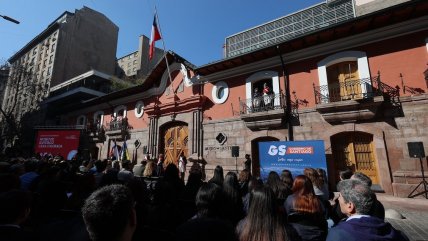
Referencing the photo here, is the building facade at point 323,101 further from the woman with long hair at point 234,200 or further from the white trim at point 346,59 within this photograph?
the woman with long hair at point 234,200

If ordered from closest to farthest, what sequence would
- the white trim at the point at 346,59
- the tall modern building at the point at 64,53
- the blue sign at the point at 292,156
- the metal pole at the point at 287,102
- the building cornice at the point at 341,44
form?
the blue sign at the point at 292,156 < the building cornice at the point at 341,44 < the white trim at the point at 346,59 < the metal pole at the point at 287,102 < the tall modern building at the point at 64,53

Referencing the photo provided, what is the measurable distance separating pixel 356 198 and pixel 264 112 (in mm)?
8862

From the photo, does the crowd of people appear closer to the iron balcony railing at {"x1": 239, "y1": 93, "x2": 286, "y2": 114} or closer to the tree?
the iron balcony railing at {"x1": 239, "y1": 93, "x2": 286, "y2": 114}

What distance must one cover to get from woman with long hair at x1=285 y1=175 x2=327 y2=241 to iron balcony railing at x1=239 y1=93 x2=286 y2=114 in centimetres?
825

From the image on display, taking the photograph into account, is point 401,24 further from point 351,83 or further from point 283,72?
point 283,72

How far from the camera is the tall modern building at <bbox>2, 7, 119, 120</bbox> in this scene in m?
32.7

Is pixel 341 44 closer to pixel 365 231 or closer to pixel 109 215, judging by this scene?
pixel 365 231

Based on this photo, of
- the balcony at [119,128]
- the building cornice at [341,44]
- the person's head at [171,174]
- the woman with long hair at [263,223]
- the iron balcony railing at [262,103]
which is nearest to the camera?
the woman with long hair at [263,223]

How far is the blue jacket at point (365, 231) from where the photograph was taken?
1793mm

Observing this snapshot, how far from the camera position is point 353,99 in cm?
889

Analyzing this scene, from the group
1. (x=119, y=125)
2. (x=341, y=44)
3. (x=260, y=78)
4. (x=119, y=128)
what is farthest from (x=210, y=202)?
Answer: (x=119, y=125)

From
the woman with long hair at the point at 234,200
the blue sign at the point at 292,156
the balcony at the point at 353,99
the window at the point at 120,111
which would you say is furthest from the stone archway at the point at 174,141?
the woman with long hair at the point at 234,200

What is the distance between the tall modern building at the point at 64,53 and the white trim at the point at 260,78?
29.5 metres

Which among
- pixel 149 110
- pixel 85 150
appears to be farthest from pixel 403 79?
pixel 85 150
